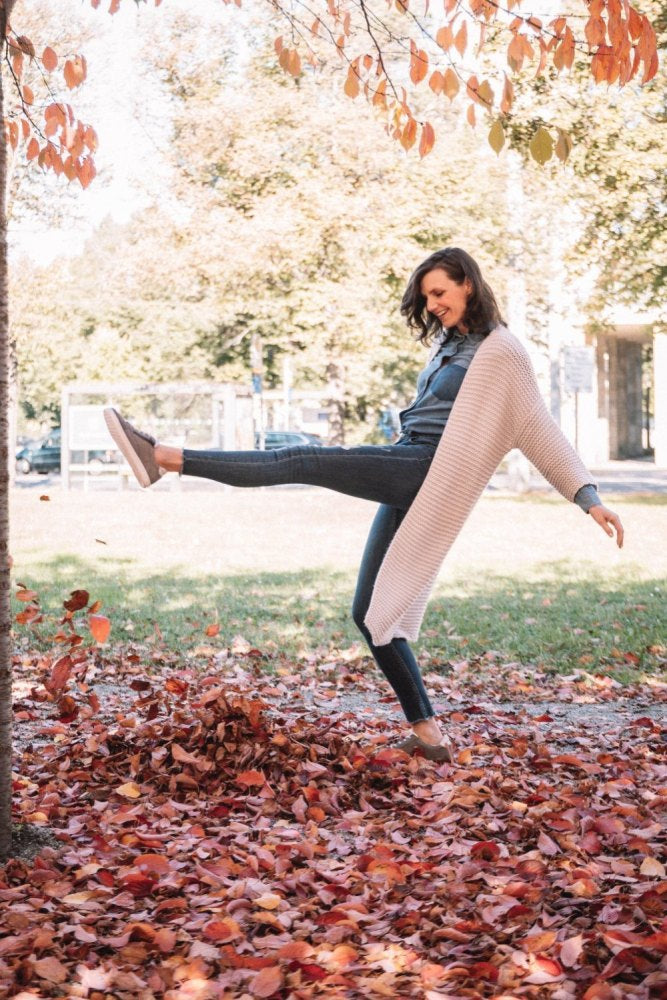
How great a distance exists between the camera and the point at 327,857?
3.46 meters

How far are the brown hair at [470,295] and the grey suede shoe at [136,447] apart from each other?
113cm

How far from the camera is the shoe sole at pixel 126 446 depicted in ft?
12.3

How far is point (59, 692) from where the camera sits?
416 centimetres

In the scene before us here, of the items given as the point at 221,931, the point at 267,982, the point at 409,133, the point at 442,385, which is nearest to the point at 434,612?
the point at 409,133

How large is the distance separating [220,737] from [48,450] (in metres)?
38.9

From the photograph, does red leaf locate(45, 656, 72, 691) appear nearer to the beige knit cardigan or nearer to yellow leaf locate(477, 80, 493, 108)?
the beige knit cardigan

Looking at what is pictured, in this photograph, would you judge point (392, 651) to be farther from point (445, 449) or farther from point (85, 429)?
point (85, 429)

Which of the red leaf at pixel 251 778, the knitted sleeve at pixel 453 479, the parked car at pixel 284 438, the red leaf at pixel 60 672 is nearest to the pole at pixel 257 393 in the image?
the parked car at pixel 284 438

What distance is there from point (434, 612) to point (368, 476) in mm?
5617

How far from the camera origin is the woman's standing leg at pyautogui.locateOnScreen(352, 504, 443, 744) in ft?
14.5

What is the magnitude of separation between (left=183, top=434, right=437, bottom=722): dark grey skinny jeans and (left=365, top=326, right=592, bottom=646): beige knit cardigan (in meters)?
0.10

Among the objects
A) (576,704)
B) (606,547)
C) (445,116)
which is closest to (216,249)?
(445,116)

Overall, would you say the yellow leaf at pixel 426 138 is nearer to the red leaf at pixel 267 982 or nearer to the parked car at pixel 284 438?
the red leaf at pixel 267 982

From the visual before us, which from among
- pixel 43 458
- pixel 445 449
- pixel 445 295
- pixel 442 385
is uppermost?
pixel 43 458
